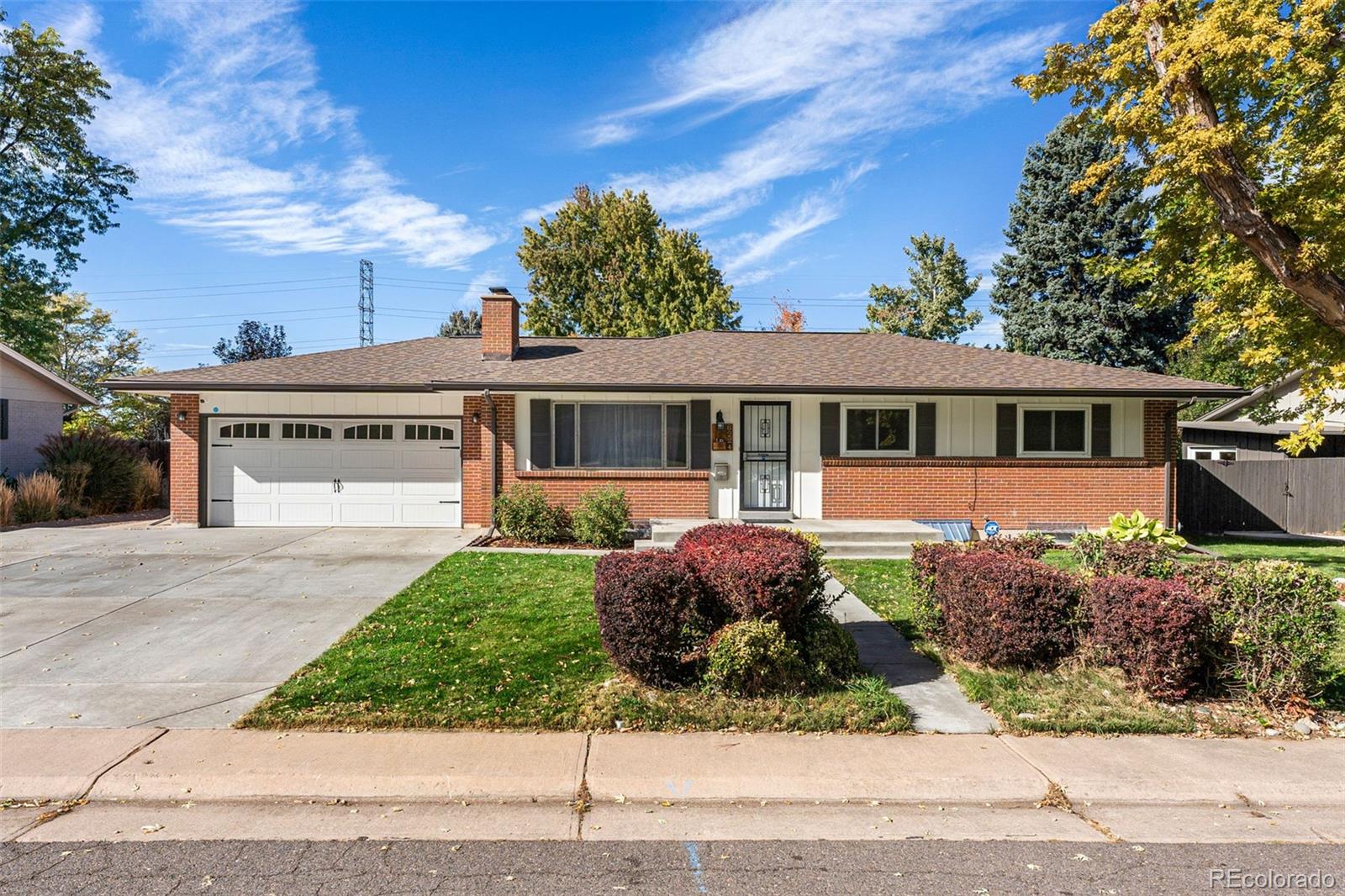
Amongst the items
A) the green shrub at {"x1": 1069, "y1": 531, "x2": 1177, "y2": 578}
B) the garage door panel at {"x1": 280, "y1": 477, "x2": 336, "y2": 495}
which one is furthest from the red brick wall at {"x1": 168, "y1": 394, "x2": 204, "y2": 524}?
the green shrub at {"x1": 1069, "y1": 531, "x2": 1177, "y2": 578}

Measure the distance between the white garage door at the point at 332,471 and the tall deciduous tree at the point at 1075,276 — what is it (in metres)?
21.3

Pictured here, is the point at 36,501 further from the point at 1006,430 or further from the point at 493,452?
the point at 1006,430

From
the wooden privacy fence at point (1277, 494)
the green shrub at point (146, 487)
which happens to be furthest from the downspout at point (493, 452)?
the wooden privacy fence at point (1277, 494)

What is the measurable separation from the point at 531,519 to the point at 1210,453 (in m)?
21.2

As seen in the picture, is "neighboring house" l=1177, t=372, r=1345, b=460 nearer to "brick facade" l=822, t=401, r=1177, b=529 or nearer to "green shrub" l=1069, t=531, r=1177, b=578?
"brick facade" l=822, t=401, r=1177, b=529

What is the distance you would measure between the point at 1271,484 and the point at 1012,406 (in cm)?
759

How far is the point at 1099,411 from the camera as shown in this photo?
493 inches

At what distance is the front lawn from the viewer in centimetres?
459

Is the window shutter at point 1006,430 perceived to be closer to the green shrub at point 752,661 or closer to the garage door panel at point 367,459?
the green shrub at point 752,661

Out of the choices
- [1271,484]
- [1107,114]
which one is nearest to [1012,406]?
[1107,114]

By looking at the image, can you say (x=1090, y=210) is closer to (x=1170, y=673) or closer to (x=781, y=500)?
(x=781, y=500)

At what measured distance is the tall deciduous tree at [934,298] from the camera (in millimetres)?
30750

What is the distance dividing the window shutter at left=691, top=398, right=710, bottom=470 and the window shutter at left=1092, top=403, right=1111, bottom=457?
7.00 m

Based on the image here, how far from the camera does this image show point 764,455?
1272cm
